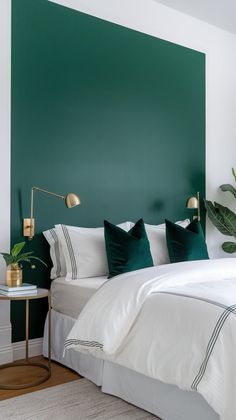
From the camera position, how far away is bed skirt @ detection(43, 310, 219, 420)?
233 cm

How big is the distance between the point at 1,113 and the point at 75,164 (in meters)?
0.74

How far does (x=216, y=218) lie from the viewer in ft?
15.7

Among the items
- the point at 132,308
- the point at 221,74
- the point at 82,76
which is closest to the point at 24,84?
the point at 82,76

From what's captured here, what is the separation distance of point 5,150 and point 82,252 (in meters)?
0.95

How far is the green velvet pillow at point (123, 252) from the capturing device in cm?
338

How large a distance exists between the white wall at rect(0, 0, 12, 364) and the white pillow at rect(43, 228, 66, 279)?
33 centimetres

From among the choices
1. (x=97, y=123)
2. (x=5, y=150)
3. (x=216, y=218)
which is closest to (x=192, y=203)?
(x=216, y=218)

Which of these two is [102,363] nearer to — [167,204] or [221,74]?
[167,204]

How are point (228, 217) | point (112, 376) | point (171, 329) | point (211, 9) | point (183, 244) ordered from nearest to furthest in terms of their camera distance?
1. point (171, 329)
2. point (112, 376)
3. point (183, 244)
4. point (211, 9)
5. point (228, 217)

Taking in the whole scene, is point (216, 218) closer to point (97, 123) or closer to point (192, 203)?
point (192, 203)

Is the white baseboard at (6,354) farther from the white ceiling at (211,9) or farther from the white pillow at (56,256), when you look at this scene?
the white ceiling at (211,9)

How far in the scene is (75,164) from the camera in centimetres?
390

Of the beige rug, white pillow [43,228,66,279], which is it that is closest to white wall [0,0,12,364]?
white pillow [43,228,66,279]

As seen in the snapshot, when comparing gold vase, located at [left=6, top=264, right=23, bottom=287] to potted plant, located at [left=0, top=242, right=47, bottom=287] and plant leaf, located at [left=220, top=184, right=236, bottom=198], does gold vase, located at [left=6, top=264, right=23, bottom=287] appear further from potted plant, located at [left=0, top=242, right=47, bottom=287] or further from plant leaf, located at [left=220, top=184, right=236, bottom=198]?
plant leaf, located at [left=220, top=184, right=236, bottom=198]
